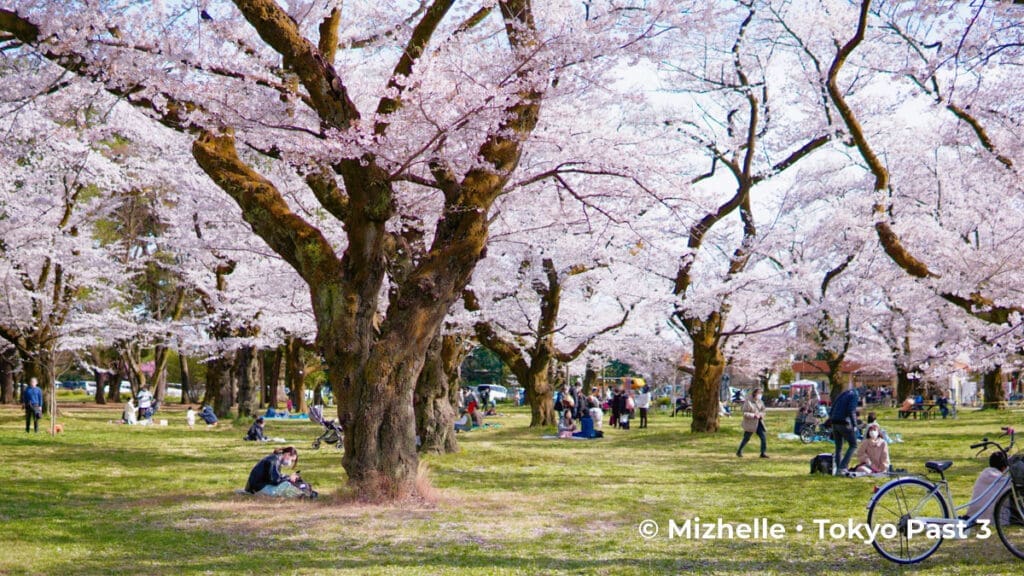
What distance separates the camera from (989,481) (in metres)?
7.92

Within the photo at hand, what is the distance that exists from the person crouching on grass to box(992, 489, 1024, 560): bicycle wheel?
7.15m

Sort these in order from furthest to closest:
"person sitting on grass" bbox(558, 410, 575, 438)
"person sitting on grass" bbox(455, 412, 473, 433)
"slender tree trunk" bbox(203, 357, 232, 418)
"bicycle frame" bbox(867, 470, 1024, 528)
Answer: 1. "slender tree trunk" bbox(203, 357, 232, 418)
2. "person sitting on grass" bbox(455, 412, 473, 433)
3. "person sitting on grass" bbox(558, 410, 575, 438)
4. "bicycle frame" bbox(867, 470, 1024, 528)

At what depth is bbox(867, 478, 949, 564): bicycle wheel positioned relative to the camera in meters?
6.89

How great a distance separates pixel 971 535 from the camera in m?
7.62

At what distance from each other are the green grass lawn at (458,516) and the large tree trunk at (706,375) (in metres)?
5.70

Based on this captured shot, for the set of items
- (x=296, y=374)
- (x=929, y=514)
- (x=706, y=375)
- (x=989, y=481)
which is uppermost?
(x=296, y=374)

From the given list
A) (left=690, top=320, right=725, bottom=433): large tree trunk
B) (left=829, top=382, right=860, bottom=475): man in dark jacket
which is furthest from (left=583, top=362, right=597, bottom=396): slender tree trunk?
(left=829, top=382, right=860, bottom=475): man in dark jacket

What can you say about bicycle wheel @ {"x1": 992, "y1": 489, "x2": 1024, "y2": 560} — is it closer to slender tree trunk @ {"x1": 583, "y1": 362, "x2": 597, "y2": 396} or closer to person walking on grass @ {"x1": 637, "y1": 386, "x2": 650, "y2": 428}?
person walking on grass @ {"x1": 637, "y1": 386, "x2": 650, "y2": 428}

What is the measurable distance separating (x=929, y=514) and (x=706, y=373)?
53.4 ft

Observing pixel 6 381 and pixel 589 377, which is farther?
pixel 589 377

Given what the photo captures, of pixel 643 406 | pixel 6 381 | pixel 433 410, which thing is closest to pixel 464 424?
pixel 643 406

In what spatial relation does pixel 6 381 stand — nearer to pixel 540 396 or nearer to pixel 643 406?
pixel 540 396

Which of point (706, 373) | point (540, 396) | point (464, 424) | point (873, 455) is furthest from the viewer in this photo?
point (540, 396)

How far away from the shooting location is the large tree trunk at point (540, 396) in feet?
87.9
